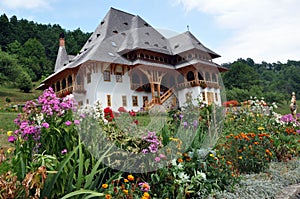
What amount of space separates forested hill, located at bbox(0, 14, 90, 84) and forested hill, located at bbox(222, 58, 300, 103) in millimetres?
20852

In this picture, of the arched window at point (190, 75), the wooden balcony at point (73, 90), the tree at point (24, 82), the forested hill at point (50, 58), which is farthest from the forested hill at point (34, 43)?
the arched window at point (190, 75)

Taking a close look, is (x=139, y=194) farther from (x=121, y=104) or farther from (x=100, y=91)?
(x=100, y=91)

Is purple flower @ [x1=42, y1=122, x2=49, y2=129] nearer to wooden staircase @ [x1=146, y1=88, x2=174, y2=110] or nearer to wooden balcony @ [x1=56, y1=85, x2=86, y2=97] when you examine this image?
wooden balcony @ [x1=56, y1=85, x2=86, y2=97]

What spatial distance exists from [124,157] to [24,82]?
29.0 metres

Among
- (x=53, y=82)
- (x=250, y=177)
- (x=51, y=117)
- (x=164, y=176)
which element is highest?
(x=53, y=82)

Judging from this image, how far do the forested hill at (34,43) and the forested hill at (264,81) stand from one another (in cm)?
2085

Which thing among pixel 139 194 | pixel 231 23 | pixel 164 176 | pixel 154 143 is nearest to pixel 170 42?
pixel 231 23

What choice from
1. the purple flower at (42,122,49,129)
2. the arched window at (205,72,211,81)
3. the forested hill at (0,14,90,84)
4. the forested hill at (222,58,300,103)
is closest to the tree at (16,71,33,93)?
the forested hill at (0,14,90,84)

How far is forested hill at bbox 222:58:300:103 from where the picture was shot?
33.2 metres

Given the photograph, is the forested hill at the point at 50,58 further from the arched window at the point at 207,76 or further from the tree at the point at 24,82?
the arched window at the point at 207,76

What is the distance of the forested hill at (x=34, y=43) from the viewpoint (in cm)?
3731

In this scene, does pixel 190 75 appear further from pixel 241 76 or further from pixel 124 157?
pixel 241 76

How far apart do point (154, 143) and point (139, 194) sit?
0.60 metres

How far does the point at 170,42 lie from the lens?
4113mm
